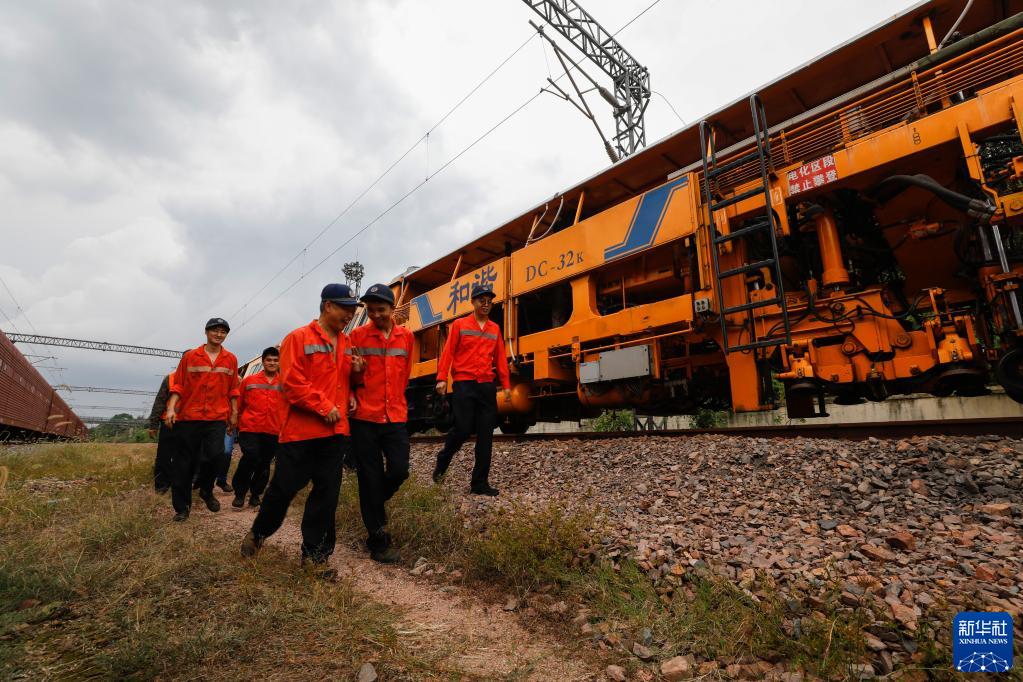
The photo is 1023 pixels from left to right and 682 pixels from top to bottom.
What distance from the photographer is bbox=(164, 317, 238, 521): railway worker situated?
4.21 meters

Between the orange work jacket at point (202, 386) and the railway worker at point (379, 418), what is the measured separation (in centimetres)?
199

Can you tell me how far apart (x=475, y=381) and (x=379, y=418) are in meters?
1.48

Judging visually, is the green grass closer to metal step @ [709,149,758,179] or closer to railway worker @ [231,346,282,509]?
railway worker @ [231,346,282,509]

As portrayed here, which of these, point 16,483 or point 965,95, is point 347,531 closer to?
point 16,483

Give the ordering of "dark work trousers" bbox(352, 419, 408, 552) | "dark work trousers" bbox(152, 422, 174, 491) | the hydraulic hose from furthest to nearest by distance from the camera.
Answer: "dark work trousers" bbox(152, 422, 174, 491) < the hydraulic hose < "dark work trousers" bbox(352, 419, 408, 552)

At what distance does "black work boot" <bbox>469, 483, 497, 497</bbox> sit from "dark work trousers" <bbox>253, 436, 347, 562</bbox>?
5.39 feet

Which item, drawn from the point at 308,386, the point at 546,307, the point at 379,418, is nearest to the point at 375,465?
the point at 379,418

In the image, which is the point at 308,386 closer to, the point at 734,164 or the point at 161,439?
the point at 161,439

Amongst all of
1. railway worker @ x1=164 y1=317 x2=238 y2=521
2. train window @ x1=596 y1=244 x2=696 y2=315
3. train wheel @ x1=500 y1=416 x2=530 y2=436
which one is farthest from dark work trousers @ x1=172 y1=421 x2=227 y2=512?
train wheel @ x1=500 y1=416 x2=530 y2=436

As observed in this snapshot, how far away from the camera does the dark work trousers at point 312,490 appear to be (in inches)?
108

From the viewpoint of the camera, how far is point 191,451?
4.30m

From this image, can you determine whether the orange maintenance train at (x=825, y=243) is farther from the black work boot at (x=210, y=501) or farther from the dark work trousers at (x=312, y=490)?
the black work boot at (x=210, y=501)

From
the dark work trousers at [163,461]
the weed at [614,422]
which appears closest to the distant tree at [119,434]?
the dark work trousers at [163,461]

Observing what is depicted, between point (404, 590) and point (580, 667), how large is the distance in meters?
1.18
